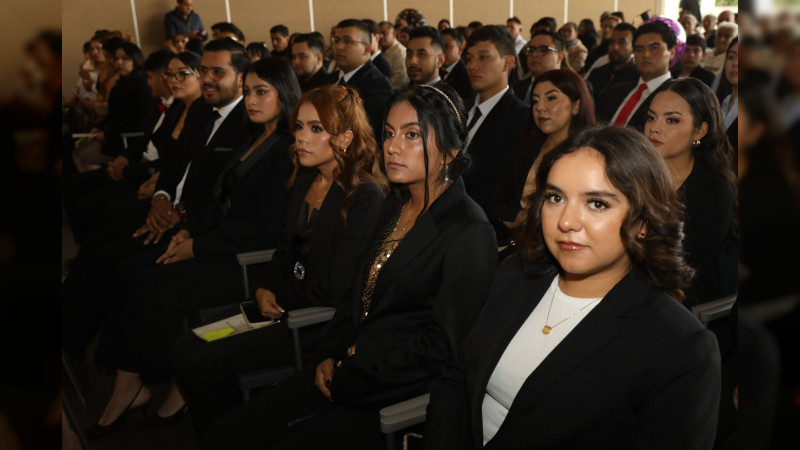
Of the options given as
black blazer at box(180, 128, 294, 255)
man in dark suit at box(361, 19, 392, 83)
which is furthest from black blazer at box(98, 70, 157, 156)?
black blazer at box(180, 128, 294, 255)

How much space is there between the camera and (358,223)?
86.4 inches

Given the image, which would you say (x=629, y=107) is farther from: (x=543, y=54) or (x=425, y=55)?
(x=425, y=55)

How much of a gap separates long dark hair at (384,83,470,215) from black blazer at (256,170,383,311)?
332 mm

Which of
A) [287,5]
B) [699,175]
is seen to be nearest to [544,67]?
[699,175]

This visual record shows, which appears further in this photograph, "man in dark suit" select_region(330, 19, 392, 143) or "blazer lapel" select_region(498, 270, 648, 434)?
"man in dark suit" select_region(330, 19, 392, 143)

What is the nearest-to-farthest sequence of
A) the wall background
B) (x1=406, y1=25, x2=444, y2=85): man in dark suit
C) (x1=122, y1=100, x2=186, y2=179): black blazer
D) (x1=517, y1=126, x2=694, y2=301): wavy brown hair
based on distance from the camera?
(x1=517, y1=126, x2=694, y2=301): wavy brown hair
(x1=122, y1=100, x2=186, y2=179): black blazer
(x1=406, y1=25, x2=444, y2=85): man in dark suit
the wall background

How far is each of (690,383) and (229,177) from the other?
2.26 metres

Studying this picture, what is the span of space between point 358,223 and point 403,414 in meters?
0.84

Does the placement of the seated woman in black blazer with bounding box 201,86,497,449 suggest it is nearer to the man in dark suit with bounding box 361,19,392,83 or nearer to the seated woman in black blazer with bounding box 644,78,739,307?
the seated woman in black blazer with bounding box 644,78,739,307

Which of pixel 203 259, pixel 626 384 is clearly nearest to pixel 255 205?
pixel 203 259

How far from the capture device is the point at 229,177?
2.96m

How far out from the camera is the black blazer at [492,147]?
3.37 metres

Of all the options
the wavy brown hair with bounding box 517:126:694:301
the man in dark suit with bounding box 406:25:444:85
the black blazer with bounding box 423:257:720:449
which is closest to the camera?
the black blazer with bounding box 423:257:720:449

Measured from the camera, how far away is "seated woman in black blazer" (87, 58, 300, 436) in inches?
107
